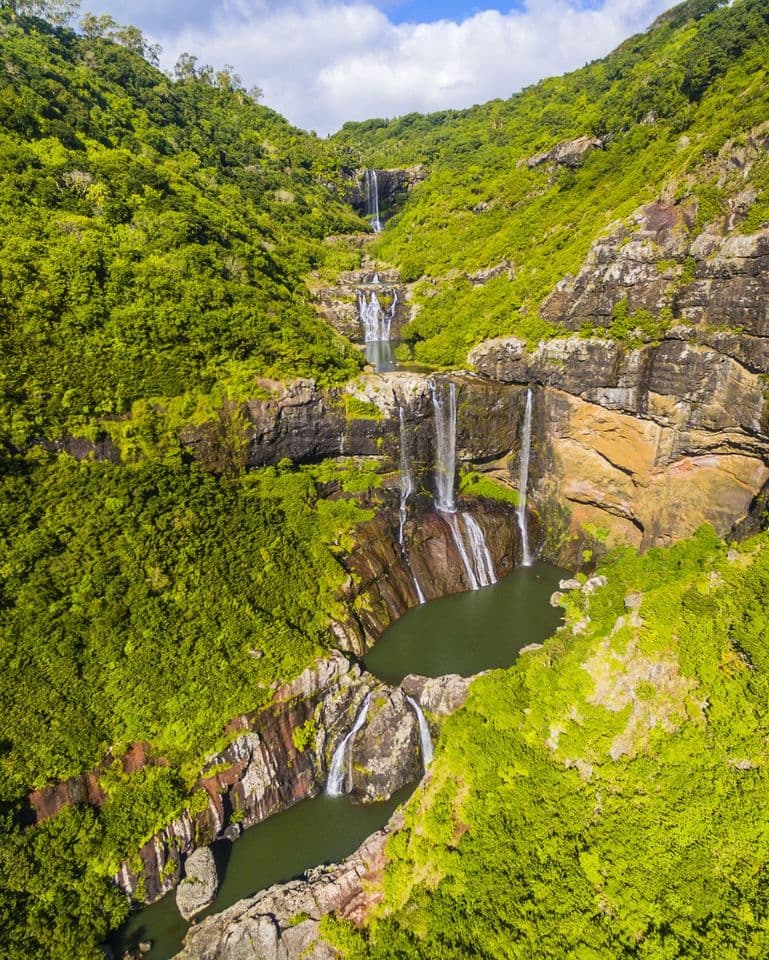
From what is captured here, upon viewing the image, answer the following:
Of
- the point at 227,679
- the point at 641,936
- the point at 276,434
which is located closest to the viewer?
the point at 641,936

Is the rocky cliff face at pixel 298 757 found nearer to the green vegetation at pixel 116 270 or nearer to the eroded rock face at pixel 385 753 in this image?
the eroded rock face at pixel 385 753

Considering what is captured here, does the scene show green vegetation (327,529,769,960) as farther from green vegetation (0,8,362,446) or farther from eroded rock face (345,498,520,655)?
green vegetation (0,8,362,446)

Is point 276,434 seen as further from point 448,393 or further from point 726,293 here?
point 726,293

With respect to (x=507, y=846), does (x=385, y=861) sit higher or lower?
lower

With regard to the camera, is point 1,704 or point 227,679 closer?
point 1,704

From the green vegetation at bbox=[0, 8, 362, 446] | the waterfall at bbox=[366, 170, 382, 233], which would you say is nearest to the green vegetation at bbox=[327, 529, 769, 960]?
the green vegetation at bbox=[0, 8, 362, 446]

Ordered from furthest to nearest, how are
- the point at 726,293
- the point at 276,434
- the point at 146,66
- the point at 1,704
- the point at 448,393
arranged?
the point at 146,66
the point at 448,393
the point at 276,434
the point at 726,293
the point at 1,704

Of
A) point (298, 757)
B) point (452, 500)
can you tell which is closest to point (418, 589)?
point (452, 500)

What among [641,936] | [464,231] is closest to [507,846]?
[641,936]
